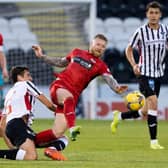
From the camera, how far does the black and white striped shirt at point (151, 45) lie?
41.3ft

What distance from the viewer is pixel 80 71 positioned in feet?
36.4

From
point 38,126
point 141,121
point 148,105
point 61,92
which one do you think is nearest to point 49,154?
point 61,92

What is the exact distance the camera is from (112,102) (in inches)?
823

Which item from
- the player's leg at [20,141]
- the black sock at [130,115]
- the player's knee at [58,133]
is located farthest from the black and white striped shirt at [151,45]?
the player's leg at [20,141]

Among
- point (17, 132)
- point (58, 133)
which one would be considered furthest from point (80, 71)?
point (17, 132)

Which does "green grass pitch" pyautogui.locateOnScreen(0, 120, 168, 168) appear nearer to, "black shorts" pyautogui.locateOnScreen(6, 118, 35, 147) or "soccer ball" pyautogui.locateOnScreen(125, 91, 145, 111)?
"black shorts" pyautogui.locateOnScreen(6, 118, 35, 147)

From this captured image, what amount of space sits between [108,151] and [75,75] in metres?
1.18

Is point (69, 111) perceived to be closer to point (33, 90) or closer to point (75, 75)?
point (33, 90)

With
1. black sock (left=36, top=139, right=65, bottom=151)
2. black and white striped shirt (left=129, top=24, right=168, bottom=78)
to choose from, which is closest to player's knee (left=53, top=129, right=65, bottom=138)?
black sock (left=36, top=139, right=65, bottom=151)

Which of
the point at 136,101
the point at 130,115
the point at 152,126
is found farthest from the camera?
the point at 130,115

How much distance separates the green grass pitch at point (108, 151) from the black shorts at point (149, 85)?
0.75 m

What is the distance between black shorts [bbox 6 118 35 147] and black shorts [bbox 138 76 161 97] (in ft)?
9.00

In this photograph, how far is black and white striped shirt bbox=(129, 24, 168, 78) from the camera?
41.3ft

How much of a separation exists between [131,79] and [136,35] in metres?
10.4
